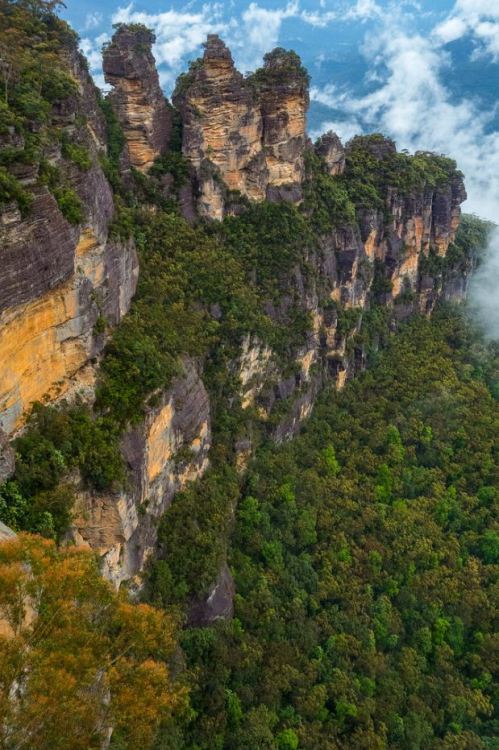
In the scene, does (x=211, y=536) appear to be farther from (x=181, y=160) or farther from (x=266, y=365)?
(x=181, y=160)

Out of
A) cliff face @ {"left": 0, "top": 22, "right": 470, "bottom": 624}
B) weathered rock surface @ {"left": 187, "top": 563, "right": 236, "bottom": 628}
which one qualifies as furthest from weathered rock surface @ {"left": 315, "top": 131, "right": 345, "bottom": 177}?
weathered rock surface @ {"left": 187, "top": 563, "right": 236, "bottom": 628}

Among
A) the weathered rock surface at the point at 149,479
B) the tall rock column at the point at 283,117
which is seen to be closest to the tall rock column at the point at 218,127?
the tall rock column at the point at 283,117

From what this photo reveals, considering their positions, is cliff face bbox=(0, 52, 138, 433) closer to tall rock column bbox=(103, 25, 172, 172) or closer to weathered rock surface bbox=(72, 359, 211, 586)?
weathered rock surface bbox=(72, 359, 211, 586)

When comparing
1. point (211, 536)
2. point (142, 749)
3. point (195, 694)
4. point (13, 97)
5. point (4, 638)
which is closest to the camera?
point (4, 638)

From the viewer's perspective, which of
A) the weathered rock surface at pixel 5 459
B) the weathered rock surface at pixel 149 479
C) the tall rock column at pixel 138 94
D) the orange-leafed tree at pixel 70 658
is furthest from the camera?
the tall rock column at pixel 138 94

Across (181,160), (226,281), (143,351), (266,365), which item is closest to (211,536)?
(143,351)

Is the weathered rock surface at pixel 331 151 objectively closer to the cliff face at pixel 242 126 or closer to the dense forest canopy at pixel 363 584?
the cliff face at pixel 242 126
